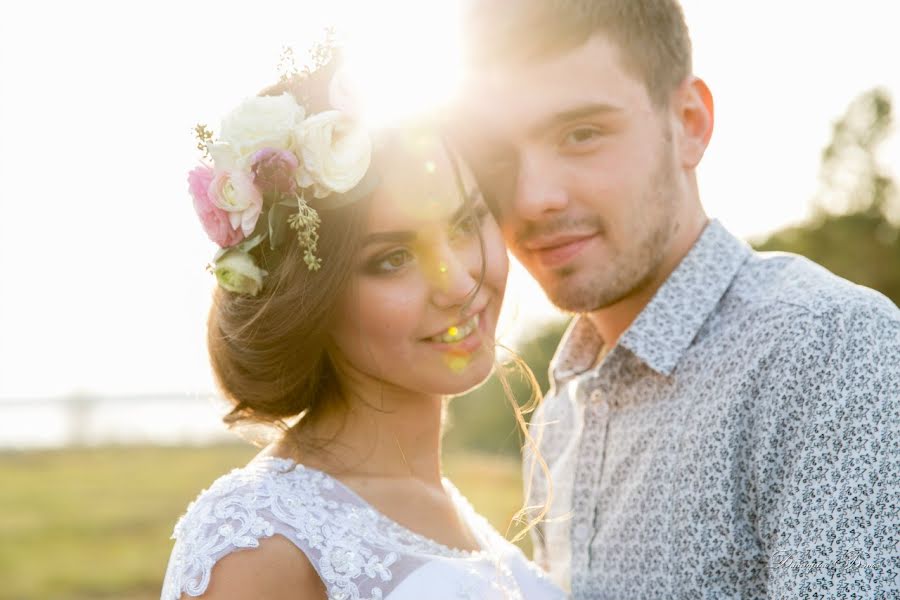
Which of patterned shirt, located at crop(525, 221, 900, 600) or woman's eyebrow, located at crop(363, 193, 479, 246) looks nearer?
patterned shirt, located at crop(525, 221, 900, 600)

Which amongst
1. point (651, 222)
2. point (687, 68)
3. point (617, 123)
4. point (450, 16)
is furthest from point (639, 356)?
point (450, 16)

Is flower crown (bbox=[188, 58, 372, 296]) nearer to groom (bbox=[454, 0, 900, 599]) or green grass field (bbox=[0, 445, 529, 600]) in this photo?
groom (bbox=[454, 0, 900, 599])

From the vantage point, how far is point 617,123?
3406 millimetres

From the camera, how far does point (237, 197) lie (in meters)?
2.79

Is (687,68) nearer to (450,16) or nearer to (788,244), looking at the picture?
(450,16)

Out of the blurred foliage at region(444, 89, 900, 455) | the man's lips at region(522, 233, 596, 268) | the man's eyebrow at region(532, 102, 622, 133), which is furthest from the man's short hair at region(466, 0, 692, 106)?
the blurred foliage at region(444, 89, 900, 455)

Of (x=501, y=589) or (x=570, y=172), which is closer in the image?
(x=501, y=589)

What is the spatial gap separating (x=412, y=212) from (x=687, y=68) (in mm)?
1342

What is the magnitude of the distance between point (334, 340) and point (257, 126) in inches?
27.6

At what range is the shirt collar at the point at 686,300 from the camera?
10.3ft

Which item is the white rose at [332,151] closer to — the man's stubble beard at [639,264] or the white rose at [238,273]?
the white rose at [238,273]

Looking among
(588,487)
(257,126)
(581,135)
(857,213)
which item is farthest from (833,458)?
(857,213)

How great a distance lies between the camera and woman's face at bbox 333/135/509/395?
290 cm

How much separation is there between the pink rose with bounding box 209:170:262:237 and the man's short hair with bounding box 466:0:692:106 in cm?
106
